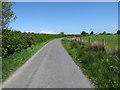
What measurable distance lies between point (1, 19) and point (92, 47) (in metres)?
10.0

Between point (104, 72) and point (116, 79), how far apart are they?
1.24 meters

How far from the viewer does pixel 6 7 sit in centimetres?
1280

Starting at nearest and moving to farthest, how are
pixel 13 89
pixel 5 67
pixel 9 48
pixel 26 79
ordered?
pixel 13 89, pixel 26 79, pixel 5 67, pixel 9 48

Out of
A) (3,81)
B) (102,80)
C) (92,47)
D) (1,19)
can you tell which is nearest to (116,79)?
(102,80)

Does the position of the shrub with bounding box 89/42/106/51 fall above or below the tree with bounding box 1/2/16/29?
below

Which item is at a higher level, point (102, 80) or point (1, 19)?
point (1, 19)

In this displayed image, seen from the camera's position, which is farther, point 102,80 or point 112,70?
point 112,70

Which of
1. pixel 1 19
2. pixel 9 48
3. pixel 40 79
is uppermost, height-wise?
pixel 1 19

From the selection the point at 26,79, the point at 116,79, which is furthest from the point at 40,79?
the point at 116,79

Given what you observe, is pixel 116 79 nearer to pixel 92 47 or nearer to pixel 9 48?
pixel 9 48

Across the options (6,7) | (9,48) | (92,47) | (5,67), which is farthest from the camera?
(92,47)

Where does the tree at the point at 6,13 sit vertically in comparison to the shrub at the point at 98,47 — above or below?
above

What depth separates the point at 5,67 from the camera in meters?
10.3

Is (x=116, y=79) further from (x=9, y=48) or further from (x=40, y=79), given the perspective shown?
(x=9, y=48)
